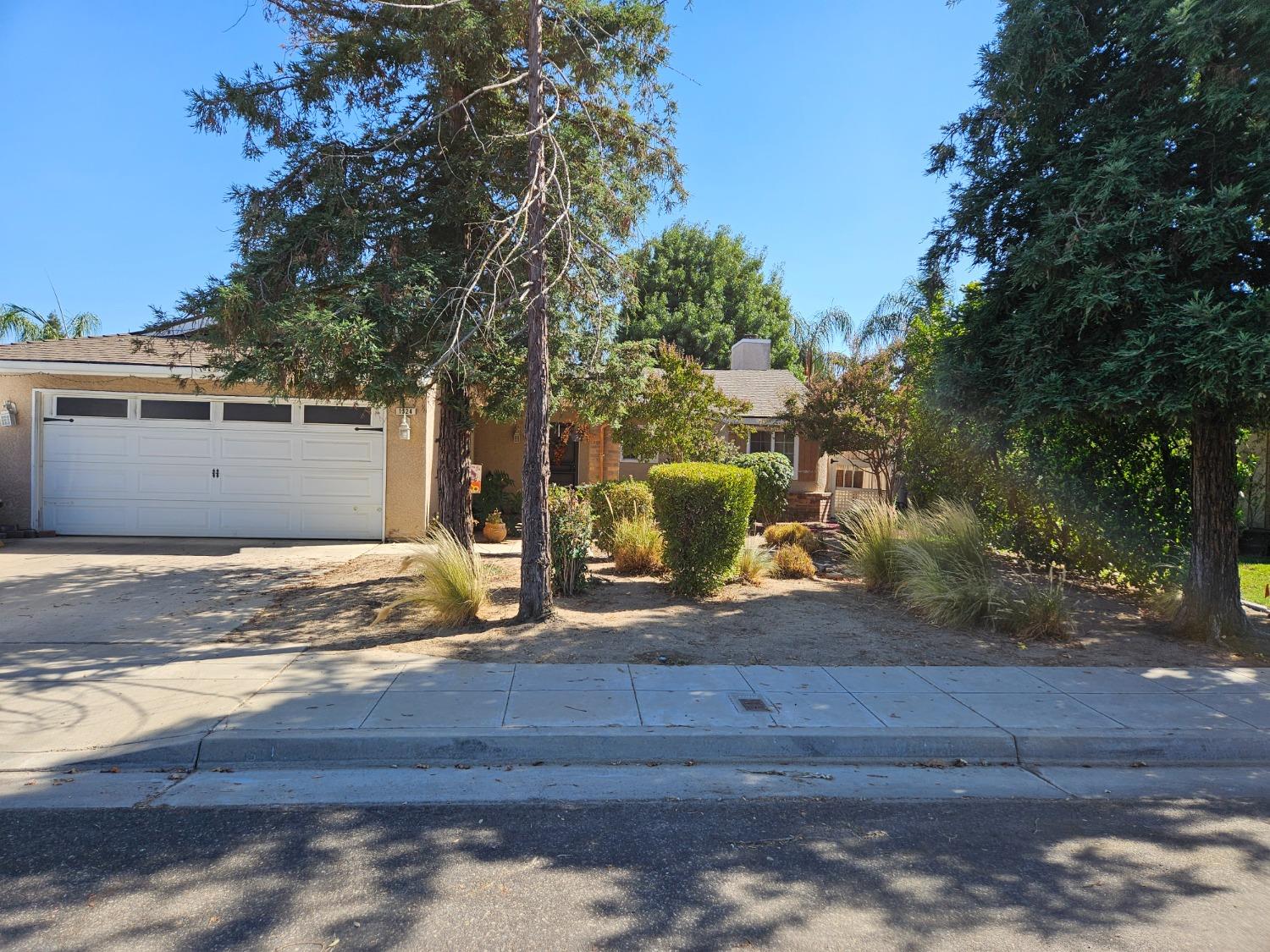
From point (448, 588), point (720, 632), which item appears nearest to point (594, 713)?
point (720, 632)

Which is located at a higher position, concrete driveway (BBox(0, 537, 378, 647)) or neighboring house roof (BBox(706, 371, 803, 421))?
neighboring house roof (BBox(706, 371, 803, 421))

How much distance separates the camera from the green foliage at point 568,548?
9.03m

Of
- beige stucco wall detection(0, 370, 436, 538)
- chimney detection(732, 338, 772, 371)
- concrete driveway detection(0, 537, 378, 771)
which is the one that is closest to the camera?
concrete driveway detection(0, 537, 378, 771)

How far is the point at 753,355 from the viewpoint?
82.6 ft

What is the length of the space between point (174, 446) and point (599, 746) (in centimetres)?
1149

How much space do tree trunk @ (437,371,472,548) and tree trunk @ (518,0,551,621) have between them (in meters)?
2.46

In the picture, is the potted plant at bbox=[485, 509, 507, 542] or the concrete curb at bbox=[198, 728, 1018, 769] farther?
the potted plant at bbox=[485, 509, 507, 542]

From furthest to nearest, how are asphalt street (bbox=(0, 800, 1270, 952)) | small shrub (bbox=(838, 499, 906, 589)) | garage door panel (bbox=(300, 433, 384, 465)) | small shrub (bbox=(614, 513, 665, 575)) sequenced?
garage door panel (bbox=(300, 433, 384, 465))
small shrub (bbox=(614, 513, 665, 575))
small shrub (bbox=(838, 499, 906, 589))
asphalt street (bbox=(0, 800, 1270, 952))

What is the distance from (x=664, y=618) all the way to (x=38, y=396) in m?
11.8

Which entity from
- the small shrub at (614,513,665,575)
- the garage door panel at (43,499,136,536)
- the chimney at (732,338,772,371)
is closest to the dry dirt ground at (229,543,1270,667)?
the small shrub at (614,513,665,575)

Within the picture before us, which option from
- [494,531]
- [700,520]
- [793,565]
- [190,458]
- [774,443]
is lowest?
[793,565]

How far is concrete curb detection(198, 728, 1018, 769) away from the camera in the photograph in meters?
4.95

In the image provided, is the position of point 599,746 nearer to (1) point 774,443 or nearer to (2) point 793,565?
(2) point 793,565

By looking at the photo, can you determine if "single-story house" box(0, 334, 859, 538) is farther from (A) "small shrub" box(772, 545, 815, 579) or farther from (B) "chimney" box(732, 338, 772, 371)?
(B) "chimney" box(732, 338, 772, 371)
